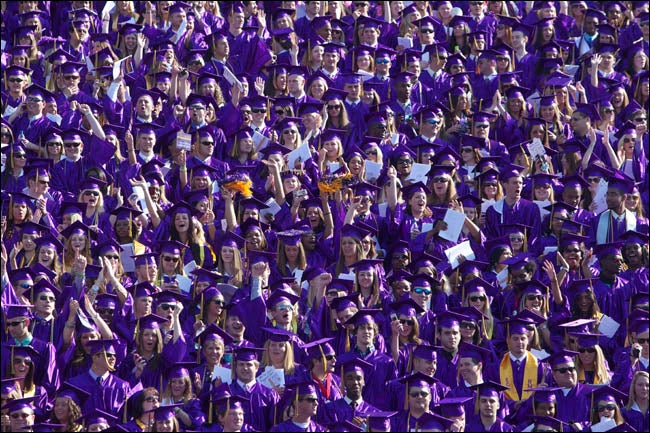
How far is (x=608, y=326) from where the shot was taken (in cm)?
1384

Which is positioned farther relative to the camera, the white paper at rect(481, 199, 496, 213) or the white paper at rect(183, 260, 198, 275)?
the white paper at rect(481, 199, 496, 213)

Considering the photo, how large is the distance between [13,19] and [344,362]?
6.28 m

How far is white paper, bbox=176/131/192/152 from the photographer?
15453 millimetres

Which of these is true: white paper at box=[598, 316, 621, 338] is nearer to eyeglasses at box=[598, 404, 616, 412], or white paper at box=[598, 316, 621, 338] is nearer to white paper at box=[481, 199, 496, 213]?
eyeglasses at box=[598, 404, 616, 412]

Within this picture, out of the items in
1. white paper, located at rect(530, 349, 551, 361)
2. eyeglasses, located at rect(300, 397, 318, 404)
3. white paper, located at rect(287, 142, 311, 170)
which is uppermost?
white paper, located at rect(287, 142, 311, 170)

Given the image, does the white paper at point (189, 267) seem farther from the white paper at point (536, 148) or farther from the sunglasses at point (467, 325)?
the white paper at point (536, 148)

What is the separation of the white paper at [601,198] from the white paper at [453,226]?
4.23 feet

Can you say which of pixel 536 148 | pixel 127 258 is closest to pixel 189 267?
pixel 127 258

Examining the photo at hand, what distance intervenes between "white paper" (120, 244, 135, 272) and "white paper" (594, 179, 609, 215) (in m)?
3.63

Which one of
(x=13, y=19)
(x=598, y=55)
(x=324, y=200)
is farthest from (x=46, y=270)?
(x=598, y=55)

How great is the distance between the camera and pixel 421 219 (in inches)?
579

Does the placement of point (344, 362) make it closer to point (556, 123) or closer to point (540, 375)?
point (540, 375)

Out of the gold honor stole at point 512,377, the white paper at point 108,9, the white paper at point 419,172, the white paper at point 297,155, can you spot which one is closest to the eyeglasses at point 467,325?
the gold honor stole at point 512,377

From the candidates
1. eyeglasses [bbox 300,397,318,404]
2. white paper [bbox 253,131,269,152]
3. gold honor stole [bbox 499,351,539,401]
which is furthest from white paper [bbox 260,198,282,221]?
eyeglasses [bbox 300,397,318,404]
